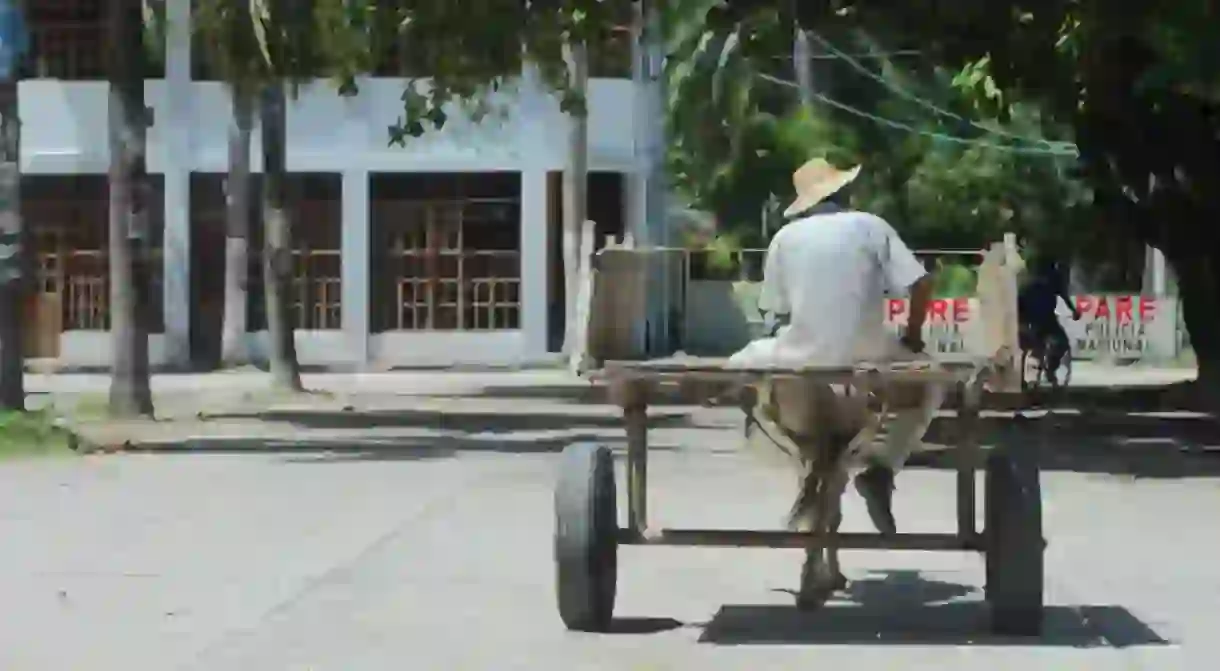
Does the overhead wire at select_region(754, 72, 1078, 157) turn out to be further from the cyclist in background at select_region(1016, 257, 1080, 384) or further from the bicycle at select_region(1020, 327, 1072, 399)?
the cyclist in background at select_region(1016, 257, 1080, 384)

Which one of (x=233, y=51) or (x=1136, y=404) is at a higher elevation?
(x=233, y=51)

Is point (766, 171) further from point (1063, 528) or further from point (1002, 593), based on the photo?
point (1002, 593)

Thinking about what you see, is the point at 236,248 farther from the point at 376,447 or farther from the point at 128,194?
the point at 376,447

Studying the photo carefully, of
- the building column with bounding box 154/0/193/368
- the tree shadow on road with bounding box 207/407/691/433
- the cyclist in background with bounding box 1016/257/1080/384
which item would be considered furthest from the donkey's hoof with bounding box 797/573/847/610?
the building column with bounding box 154/0/193/368

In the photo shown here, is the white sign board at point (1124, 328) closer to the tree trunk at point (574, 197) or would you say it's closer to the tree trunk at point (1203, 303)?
the tree trunk at point (574, 197)

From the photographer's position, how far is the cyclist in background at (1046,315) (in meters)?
25.5

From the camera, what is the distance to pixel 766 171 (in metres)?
44.4

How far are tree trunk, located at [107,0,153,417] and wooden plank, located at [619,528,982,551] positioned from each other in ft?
40.0

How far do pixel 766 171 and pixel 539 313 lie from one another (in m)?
10.2

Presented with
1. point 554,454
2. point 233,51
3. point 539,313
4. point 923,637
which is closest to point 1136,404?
point 554,454

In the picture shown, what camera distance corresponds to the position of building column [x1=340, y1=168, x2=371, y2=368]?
35.7 meters

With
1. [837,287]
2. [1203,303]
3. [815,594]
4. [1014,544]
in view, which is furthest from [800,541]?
[1203,303]

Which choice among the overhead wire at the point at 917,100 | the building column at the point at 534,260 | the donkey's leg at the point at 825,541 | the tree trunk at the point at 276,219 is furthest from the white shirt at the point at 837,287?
the overhead wire at the point at 917,100

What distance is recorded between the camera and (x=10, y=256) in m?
18.1
